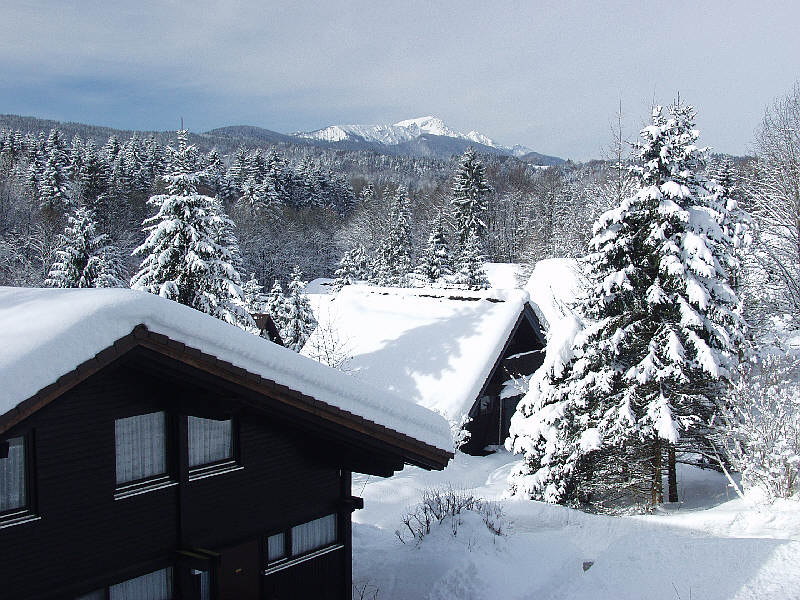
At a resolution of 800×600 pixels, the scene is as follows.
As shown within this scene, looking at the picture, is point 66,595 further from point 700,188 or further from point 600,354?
point 700,188

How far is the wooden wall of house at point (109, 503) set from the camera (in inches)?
251

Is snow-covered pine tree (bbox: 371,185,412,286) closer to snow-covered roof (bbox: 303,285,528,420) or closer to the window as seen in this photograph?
snow-covered roof (bbox: 303,285,528,420)

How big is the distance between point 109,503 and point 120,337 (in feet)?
6.96

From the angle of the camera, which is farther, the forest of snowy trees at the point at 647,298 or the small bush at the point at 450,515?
the forest of snowy trees at the point at 647,298

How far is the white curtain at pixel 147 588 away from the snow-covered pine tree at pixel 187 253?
16957 millimetres

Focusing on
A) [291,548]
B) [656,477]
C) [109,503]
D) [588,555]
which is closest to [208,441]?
[109,503]

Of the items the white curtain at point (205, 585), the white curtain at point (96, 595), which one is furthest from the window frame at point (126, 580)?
the white curtain at point (205, 585)

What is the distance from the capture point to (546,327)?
26.4 m

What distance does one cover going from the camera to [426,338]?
2467 cm

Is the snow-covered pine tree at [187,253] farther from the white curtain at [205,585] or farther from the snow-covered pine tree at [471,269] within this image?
the snow-covered pine tree at [471,269]

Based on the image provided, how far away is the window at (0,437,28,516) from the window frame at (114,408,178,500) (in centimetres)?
91

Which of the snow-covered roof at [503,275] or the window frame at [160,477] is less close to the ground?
the snow-covered roof at [503,275]

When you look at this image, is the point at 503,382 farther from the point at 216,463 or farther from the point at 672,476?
the point at 216,463

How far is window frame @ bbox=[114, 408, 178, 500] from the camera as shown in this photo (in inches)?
279
